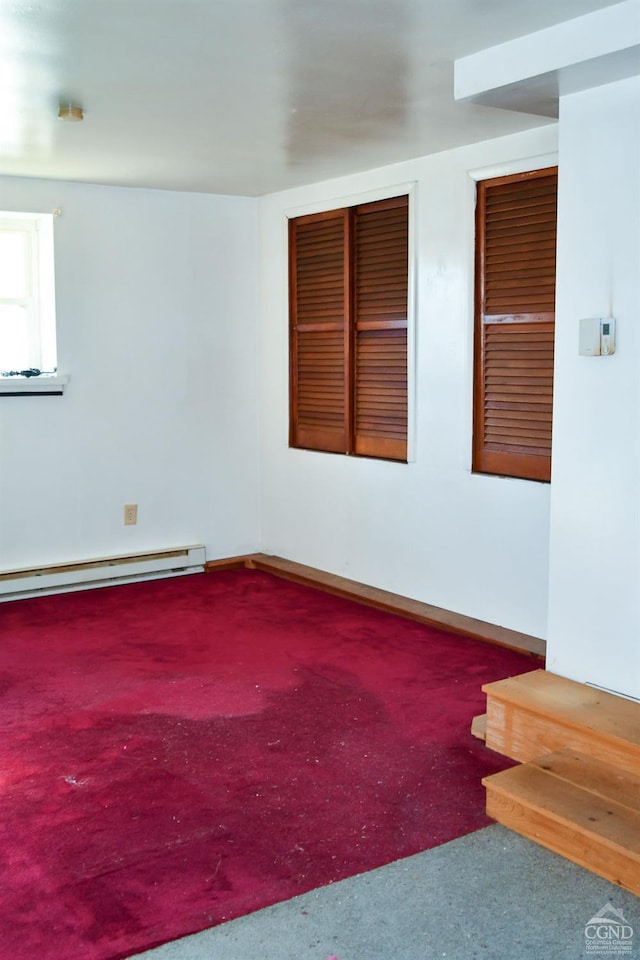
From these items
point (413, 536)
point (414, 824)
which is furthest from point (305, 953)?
point (413, 536)

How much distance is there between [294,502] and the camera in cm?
602

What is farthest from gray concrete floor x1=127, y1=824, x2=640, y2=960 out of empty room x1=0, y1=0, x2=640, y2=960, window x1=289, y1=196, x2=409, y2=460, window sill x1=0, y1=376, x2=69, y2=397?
window sill x1=0, y1=376, x2=69, y2=397

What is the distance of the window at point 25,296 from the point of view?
18.2 feet

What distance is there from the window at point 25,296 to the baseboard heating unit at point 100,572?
1152 millimetres

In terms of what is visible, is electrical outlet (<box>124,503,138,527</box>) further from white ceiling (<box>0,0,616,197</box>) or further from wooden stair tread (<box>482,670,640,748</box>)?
wooden stair tread (<box>482,670,640,748</box>)

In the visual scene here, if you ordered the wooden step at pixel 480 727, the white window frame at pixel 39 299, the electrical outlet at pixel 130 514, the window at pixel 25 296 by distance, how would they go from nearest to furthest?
the wooden step at pixel 480 727
the white window frame at pixel 39 299
the window at pixel 25 296
the electrical outlet at pixel 130 514

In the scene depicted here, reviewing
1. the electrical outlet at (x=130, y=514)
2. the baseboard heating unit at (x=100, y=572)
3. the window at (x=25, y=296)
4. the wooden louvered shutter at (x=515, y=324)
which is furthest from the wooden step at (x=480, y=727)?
the window at (x=25, y=296)

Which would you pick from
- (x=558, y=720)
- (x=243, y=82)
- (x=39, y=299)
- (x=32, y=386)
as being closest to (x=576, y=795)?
(x=558, y=720)

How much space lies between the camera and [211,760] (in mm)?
3316

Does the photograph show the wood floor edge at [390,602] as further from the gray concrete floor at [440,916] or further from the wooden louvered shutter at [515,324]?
the gray concrete floor at [440,916]

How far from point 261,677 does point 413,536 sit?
133cm

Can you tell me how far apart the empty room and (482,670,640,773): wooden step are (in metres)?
0.01

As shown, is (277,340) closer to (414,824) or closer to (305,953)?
(414,824)

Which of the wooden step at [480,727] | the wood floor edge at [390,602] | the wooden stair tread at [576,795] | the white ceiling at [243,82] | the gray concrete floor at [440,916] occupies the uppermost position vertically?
the white ceiling at [243,82]
